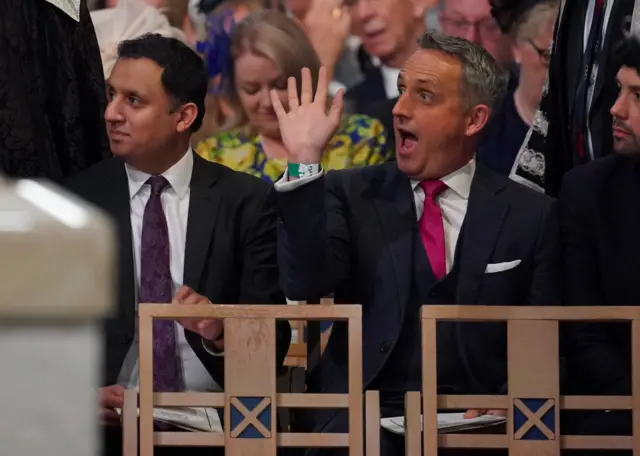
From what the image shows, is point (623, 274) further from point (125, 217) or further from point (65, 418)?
point (65, 418)

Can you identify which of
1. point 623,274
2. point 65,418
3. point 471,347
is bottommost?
point 65,418

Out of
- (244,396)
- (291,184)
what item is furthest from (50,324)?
(291,184)

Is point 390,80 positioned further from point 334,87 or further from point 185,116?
point 185,116

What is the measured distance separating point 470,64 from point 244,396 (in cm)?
121

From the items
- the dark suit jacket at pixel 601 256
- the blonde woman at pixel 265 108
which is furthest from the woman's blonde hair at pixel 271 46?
the dark suit jacket at pixel 601 256

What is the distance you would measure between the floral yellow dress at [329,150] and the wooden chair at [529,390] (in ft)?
3.30

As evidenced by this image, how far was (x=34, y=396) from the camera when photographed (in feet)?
1.46

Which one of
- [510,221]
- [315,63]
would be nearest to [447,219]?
[510,221]

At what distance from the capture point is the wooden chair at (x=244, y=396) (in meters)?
1.86

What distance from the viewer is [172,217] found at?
2.81 meters

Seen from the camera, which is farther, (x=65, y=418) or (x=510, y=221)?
(x=510, y=221)

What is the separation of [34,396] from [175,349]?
229cm

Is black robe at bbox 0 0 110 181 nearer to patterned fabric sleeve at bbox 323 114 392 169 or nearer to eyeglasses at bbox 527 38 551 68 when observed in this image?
patterned fabric sleeve at bbox 323 114 392 169

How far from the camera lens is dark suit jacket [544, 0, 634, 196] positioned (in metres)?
2.83
